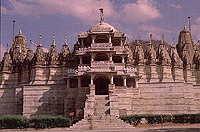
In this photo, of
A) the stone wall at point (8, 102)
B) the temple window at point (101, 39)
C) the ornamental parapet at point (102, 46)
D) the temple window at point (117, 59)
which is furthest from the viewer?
the stone wall at point (8, 102)

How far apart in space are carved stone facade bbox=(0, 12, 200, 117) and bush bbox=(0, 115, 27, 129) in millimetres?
7345

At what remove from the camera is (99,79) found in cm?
3925

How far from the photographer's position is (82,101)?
35875 mm

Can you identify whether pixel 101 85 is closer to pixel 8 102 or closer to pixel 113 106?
pixel 113 106

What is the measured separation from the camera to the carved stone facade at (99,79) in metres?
37.2

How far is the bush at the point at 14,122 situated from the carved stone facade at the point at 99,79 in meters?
7.34

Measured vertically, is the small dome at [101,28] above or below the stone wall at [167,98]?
above

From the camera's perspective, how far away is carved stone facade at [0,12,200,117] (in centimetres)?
3725

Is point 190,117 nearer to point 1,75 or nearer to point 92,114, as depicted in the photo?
point 92,114

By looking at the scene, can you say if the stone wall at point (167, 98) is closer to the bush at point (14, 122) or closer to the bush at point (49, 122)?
the bush at point (49, 122)

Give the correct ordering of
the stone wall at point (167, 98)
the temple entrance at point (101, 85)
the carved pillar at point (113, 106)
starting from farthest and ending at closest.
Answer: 1. the stone wall at point (167, 98)
2. the temple entrance at point (101, 85)
3. the carved pillar at point (113, 106)

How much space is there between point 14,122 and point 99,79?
13255 millimetres

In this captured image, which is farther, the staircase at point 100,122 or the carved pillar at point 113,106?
the carved pillar at point 113,106

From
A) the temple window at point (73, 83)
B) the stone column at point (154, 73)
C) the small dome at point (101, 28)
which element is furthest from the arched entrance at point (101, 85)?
the stone column at point (154, 73)
